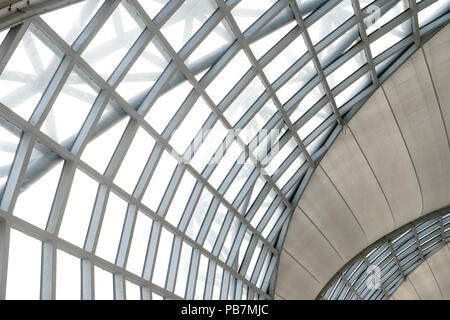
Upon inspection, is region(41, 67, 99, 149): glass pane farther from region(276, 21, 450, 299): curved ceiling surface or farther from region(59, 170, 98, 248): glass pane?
region(276, 21, 450, 299): curved ceiling surface

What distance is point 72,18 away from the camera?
15.1 m

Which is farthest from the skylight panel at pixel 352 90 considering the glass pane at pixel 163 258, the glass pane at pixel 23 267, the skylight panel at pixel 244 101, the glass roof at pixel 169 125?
the glass pane at pixel 23 267

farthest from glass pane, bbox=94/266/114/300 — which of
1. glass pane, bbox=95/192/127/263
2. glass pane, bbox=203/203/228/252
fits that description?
glass pane, bbox=203/203/228/252

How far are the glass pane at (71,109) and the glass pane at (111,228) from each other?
3.94m

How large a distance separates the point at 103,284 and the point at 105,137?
17.9 feet

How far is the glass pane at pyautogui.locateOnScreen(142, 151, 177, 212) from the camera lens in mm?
22703

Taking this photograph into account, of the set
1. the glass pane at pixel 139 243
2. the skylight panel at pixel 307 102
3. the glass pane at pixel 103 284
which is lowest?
the glass pane at pixel 103 284

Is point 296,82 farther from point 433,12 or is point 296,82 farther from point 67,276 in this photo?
point 67,276

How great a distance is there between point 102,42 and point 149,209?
7.98 m

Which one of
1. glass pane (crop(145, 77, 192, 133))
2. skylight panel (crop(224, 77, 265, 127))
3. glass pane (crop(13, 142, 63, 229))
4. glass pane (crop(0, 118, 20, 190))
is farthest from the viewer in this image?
skylight panel (crop(224, 77, 265, 127))

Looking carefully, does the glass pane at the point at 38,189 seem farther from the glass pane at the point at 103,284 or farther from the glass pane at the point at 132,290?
the glass pane at the point at 132,290

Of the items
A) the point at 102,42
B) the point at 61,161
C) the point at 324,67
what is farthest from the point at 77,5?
the point at 324,67

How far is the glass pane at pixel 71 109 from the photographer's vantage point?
54.3 feet

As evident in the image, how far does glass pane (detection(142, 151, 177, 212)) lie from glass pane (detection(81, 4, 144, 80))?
5879mm
